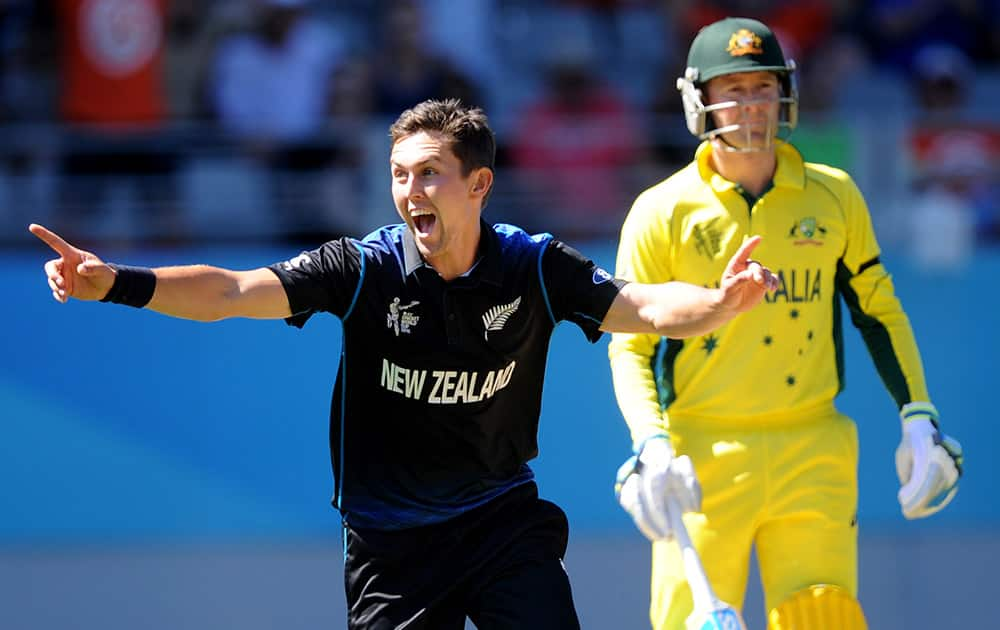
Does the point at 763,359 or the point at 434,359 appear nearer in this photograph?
the point at 434,359

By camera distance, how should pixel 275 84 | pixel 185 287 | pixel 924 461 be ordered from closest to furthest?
pixel 185 287 < pixel 924 461 < pixel 275 84

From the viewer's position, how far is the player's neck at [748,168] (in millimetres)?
4863

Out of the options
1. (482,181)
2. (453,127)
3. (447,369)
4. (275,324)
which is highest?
(275,324)

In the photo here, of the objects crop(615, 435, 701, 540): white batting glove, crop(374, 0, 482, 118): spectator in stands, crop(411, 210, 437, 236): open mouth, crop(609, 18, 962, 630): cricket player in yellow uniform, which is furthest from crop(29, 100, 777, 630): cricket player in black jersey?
crop(374, 0, 482, 118): spectator in stands

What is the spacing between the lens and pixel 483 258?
4.34 metres

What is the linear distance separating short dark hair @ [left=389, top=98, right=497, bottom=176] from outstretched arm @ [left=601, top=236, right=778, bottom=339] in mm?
547

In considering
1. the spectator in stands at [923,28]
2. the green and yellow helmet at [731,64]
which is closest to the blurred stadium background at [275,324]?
the spectator in stands at [923,28]

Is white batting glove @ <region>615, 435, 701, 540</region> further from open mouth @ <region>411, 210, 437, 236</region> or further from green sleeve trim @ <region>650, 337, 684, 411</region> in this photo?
open mouth @ <region>411, 210, 437, 236</region>

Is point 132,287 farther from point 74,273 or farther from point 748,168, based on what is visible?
point 748,168

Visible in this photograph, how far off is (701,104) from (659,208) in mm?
345

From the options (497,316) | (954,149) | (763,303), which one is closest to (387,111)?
(954,149)

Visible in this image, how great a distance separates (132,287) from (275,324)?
3.88 metres

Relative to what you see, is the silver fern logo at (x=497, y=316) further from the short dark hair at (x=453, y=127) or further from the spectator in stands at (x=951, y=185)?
the spectator in stands at (x=951, y=185)

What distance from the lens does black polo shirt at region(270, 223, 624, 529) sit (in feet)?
14.1
